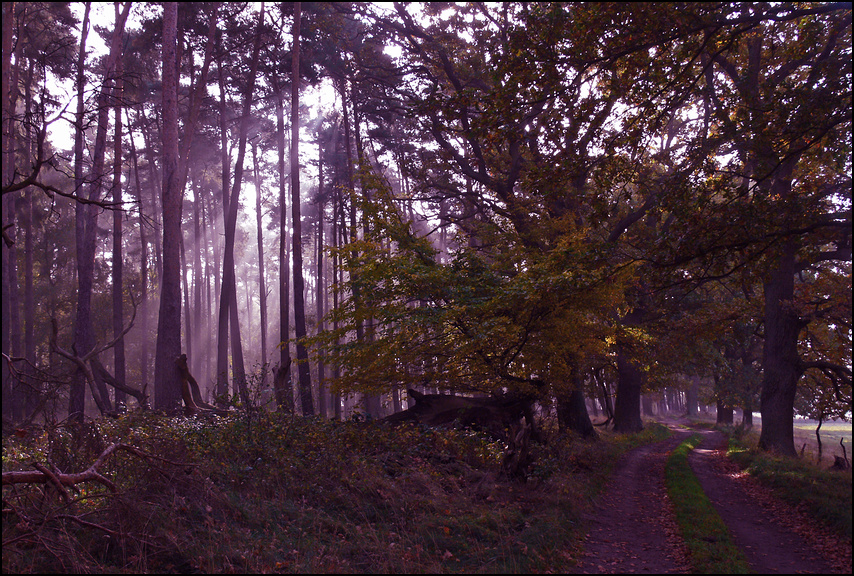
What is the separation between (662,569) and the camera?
598 centimetres

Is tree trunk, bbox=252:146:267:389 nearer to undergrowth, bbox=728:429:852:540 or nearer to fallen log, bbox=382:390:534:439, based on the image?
fallen log, bbox=382:390:534:439

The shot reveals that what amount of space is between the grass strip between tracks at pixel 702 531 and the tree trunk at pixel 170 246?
11677mm

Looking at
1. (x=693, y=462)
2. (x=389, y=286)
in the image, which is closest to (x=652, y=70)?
(x=389, y=286)

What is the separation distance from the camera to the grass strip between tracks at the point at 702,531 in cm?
571

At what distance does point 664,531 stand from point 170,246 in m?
12.7

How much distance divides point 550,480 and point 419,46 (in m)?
12.3

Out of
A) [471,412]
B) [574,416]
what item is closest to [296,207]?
[471,412]

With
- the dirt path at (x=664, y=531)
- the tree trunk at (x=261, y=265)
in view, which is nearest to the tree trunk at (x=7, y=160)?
the dirt path at (x=664, y=531)

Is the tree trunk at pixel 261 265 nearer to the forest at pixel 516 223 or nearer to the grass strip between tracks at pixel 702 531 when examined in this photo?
the forest at pixel 516 223

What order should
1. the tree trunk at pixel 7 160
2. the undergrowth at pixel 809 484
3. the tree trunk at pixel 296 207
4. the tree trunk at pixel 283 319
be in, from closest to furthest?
the undergrowth at pixel 809 484, the tree trunk at pixel 283 319, the tree trunk at pixel 7 160, the tree trunk at pixel 296 207

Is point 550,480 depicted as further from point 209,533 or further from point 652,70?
point 652,70

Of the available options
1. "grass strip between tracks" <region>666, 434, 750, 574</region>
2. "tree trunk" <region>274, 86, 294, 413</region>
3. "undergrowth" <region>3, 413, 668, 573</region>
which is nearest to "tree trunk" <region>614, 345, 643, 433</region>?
"grass strip between tracks" <region>666, 434, 750, 574</region>

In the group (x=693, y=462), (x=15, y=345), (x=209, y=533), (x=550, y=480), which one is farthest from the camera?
(x=15, y=345)

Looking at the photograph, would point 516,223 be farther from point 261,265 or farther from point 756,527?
point 261,265
